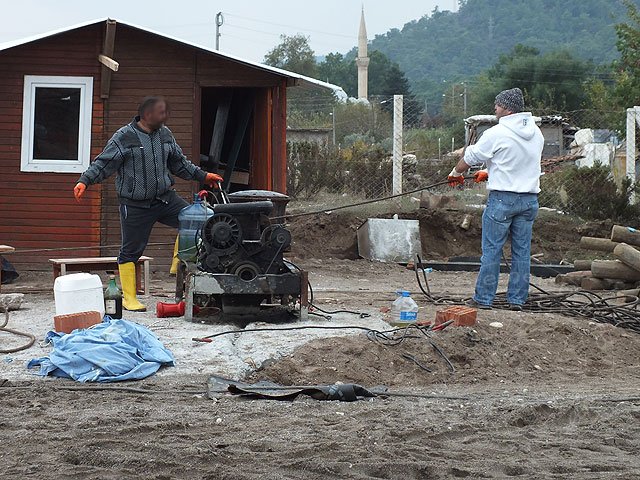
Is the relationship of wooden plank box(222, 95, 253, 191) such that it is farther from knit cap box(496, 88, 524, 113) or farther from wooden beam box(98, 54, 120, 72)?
knit cap box(496, 88, 524, 113)

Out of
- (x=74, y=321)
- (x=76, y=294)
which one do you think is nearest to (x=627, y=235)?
(x=76, y=294)

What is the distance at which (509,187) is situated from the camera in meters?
9.94

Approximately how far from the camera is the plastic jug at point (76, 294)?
8.73m

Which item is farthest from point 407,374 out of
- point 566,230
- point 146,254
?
point 566,230

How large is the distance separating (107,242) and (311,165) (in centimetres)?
680

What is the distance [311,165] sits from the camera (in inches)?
781

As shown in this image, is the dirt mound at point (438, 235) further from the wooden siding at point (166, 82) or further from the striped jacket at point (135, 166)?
the striped jacket at point (135, 166)

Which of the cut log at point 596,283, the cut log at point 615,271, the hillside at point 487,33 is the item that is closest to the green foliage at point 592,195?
the cut log at point 596,283

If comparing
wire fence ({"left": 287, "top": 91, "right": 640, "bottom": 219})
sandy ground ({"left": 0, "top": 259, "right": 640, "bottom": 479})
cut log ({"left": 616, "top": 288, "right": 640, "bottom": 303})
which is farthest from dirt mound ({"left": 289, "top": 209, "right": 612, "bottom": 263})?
sandy ground ({"left": 0, "top": 259, "right": 640, "bottom": 479})

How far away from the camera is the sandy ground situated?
5008 millimetres

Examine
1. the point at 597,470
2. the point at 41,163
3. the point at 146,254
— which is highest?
the point at 41,163

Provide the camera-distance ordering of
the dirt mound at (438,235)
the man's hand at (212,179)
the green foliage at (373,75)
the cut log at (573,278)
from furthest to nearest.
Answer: the green foliage at (373,75)
the dirt mound at (438,235)
the cut log at (573,278)
the man's hand at (212,179)

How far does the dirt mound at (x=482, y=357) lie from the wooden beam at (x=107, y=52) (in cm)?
630

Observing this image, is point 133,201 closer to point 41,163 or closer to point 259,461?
point 41,163
